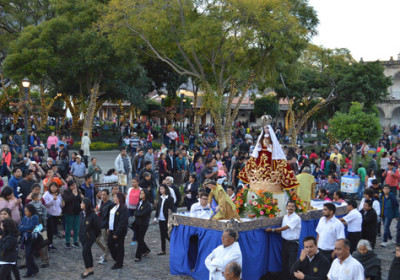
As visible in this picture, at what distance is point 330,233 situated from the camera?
25.6ft

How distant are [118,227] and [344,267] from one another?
15.1 feet

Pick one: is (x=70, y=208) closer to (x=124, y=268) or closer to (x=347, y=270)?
(x=124, y=268)

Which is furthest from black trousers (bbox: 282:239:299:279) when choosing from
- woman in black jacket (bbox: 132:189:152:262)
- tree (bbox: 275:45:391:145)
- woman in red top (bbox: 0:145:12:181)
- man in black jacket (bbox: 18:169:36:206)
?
tree (bbox: 275:45:391:145)

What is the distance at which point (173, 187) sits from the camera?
432 inches

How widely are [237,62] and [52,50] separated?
34.6ft

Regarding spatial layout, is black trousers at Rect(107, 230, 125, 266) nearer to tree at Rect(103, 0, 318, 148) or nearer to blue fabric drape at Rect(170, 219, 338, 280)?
blue fabric drape at Rect(170, 219, 338, 280)

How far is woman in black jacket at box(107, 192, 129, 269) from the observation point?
888cm

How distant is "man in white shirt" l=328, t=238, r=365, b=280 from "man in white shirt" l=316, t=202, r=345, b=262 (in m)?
2.11

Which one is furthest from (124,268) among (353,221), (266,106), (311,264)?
(266,106)

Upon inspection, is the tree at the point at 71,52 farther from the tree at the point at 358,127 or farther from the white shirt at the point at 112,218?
the white shirt at the point at 112,218

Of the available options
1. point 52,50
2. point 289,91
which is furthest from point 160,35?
point 289,91

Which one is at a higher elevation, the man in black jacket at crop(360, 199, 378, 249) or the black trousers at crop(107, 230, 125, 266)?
the man in black jacket at crop(360, 199, 378, 249)

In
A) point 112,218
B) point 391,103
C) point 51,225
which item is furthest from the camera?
point 391,103

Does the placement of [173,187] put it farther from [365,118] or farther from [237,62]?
[237,62]
